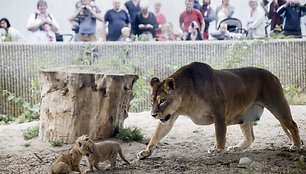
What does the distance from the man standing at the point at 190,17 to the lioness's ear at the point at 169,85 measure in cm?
460

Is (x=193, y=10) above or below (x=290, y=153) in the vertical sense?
above

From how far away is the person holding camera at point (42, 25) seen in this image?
378 inches

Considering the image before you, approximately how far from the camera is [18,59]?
909 cm

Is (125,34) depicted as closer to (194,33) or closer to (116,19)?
(116,19)

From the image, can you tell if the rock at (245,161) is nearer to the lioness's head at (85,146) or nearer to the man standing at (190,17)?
the lioness's head at (85,146)

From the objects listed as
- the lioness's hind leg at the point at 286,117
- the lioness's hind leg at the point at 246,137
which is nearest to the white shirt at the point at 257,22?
the lioness's hind leg at the point at 246,137

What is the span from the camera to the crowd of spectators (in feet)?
31.4

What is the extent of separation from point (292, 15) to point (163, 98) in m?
5.16

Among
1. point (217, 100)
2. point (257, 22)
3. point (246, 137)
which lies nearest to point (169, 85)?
point (217, 100)

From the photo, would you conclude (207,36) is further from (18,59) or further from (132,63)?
(18,59)

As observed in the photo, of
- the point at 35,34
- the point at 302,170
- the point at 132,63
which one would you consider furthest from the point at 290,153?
the point at 35,34

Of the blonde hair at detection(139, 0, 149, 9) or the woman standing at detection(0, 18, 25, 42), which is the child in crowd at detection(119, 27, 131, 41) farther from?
the woman standing at detection(0, 18, 25, 42)

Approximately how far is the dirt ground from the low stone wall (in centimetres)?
169

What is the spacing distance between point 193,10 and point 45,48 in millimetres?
2355
